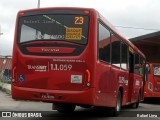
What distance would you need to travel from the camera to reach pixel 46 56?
1178 centimetres

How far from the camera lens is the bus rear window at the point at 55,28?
11734 mm

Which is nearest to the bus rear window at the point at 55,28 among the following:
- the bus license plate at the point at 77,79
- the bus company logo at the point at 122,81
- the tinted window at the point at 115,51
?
the bus license plate at the point at 77,79

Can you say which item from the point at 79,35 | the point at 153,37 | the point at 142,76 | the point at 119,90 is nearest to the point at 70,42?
the point at 79,35

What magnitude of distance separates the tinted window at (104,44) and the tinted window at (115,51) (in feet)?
2.04

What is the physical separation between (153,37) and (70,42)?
73.1ft

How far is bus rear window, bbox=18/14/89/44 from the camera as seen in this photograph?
38.5 ft

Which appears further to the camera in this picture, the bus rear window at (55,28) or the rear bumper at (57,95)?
the bus rear window at (55,28)

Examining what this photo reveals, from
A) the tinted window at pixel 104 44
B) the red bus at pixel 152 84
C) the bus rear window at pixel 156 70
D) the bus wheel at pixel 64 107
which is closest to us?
the tinted window at pixel 104 44

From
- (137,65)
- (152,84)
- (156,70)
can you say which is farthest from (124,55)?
(156,70)

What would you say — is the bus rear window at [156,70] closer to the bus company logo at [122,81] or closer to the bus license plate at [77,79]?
the bus company logo at [122,81]

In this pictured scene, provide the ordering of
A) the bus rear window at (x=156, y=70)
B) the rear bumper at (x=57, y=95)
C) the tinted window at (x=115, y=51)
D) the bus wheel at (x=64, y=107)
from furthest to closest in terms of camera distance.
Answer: the bus rear window at (x=156, y=70) < the bus wheel at (x=64, y=107) < the tinted window at (x=115, y=51) < the rear bumper at (x=57, y=95)

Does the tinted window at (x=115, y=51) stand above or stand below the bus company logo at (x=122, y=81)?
above

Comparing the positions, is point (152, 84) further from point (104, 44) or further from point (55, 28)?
point (55, 28)

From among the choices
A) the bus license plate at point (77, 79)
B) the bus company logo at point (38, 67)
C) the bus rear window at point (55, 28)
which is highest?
the bus rear window at point (55, 28)
